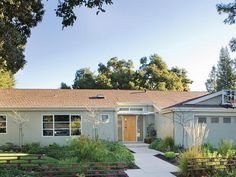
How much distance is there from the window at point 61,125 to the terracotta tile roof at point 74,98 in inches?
35.6

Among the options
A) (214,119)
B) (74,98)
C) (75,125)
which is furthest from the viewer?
(74,98)

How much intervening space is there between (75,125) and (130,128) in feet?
16.4

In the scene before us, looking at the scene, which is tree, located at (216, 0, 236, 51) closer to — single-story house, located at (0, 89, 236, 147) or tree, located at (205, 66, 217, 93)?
single-story house, located at (0, 89, 236, 147)

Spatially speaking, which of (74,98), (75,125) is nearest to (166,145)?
(75,125)

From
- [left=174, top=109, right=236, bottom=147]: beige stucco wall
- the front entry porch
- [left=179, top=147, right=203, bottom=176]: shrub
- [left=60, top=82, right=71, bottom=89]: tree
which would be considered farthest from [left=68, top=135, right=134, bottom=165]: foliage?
[left=60, top=82, right=71, bottom=89]: tree

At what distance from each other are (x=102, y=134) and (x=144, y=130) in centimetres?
414

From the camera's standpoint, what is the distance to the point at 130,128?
32156mm

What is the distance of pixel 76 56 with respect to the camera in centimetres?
3058

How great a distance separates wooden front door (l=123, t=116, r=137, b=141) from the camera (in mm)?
32031

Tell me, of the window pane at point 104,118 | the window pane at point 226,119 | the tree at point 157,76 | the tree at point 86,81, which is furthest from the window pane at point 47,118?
the tree at point 157,76

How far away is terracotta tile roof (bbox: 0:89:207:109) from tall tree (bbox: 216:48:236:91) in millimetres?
28755

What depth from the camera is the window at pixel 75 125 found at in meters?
29.2

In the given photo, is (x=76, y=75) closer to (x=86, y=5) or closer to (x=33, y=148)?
(x=33, y=148)

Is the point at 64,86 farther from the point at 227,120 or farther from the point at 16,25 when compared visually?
the point at 16,25
